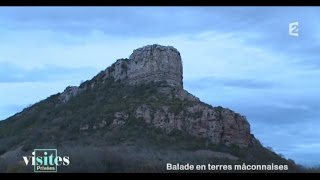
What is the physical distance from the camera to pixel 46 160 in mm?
8500

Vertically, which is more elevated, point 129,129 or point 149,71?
point 149,71

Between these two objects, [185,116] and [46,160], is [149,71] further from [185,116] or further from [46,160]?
[46,160]

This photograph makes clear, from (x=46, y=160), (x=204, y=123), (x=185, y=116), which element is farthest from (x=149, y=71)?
(x=46, y=160)

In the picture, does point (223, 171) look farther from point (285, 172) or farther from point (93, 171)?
point (93, 171)

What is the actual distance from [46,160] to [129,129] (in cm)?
506

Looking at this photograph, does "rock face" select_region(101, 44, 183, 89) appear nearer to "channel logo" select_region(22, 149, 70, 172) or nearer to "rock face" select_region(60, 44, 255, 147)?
"rock face" select_region(60, 44, 255, 147)

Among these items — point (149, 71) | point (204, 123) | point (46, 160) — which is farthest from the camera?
point (149, 71)

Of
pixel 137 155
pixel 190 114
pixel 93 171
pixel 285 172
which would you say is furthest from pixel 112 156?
pixel 190 114

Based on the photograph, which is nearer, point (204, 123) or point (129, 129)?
point (129, 129)

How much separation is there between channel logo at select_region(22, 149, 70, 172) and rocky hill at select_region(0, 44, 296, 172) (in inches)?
5.5

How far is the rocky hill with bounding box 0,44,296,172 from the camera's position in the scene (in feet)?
31.8

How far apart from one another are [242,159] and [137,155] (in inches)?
74.4

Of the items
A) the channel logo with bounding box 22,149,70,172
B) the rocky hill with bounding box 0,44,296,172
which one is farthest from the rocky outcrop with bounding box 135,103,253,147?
the channel logo with bounding box 22,149,70,172

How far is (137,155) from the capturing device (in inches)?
411
